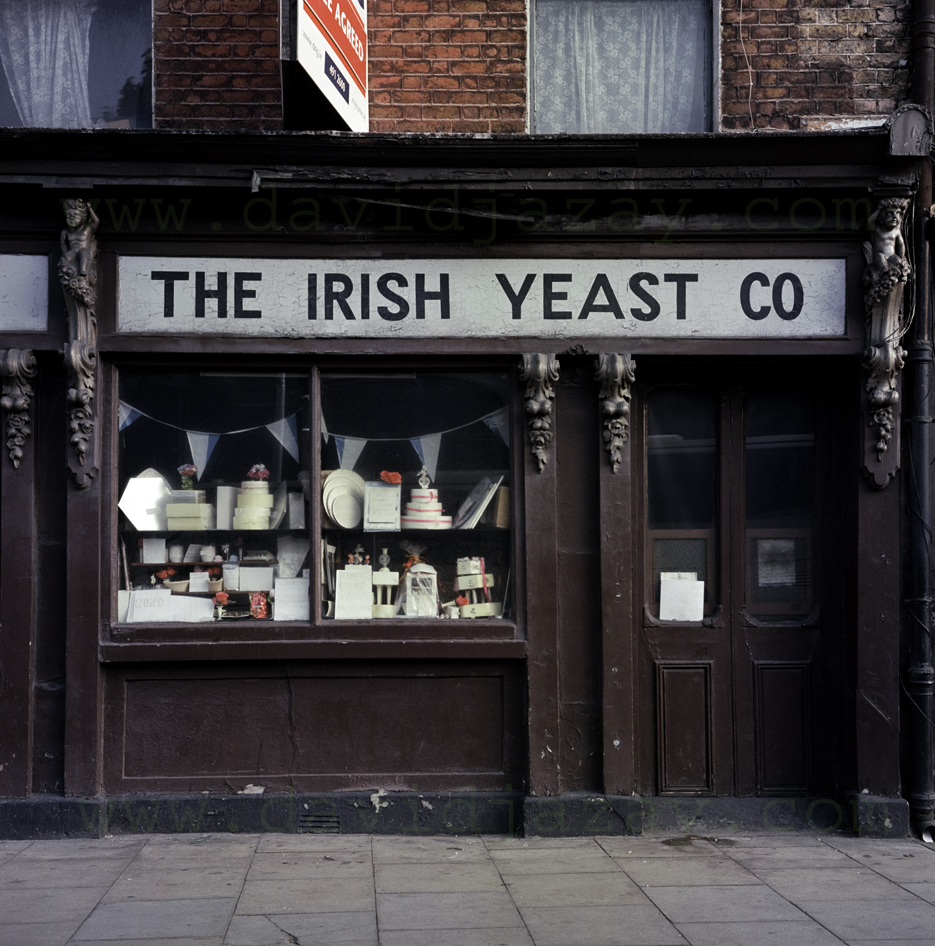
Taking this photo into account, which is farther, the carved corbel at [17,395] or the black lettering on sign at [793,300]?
the black lettering on sign at [793,300]

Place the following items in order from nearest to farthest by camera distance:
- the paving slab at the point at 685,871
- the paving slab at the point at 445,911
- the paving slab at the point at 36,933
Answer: the paving slab at the point at 36,933
the paving slab at the point at 445,911
the paving slab at the point at 685,871

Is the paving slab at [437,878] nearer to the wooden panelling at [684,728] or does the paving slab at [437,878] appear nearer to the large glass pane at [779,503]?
the wooden panelling at [684,728]

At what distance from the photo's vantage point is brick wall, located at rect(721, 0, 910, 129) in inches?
269

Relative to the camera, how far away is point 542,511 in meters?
6.58

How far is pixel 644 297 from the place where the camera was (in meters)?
6.63

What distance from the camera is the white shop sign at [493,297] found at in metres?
6.53

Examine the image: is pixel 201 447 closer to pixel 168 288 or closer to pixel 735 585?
pixel 168 288

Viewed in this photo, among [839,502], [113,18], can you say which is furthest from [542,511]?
[113,18]

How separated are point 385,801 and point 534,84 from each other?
509 cm

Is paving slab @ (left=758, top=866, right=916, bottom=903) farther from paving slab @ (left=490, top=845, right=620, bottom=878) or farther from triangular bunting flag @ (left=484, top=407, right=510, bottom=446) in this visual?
triangular bunting flag @ (left=484, top=407, right=510, bottom=446)

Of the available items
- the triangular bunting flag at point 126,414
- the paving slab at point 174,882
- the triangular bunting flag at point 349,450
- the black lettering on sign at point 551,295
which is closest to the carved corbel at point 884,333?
the black lettering on sign at point 551,295

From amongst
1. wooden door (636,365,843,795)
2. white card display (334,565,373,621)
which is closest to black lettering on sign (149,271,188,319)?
white card display (334,565,373,621)

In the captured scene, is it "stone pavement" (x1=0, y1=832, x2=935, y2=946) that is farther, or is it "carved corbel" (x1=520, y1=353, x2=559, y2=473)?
"carved corbel" (x1=520, y1=353, x2=559, y2=473)

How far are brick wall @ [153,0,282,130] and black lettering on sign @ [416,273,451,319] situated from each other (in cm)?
151
